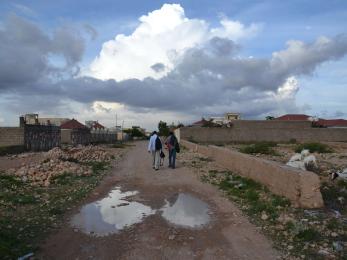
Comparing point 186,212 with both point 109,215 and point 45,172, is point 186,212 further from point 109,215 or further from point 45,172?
point 45,172

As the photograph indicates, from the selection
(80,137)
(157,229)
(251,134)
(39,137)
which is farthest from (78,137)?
(157,229)

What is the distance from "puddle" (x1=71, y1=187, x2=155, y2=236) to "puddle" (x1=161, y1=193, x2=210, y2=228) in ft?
1.68

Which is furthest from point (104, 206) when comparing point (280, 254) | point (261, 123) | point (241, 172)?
point (261, 123)

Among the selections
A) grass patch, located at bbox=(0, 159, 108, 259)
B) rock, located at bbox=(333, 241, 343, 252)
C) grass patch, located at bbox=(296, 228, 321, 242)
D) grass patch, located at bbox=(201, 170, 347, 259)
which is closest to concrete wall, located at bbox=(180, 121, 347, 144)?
grass patch, located at bbox=(0, 159, 108, 259)

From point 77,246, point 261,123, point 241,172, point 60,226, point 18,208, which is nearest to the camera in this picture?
point 77,246

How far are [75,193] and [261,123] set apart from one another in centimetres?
5499

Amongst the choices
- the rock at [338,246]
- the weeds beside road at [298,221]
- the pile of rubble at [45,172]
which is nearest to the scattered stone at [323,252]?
the weeds beside road at [298,221]

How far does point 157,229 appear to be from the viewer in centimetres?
846

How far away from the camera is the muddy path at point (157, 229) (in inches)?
271

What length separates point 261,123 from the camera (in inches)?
2589

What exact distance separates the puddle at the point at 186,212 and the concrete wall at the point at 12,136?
2414 centimetres

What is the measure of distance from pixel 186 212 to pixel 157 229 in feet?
6.43

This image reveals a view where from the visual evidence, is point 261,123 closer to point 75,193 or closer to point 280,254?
point 75,193

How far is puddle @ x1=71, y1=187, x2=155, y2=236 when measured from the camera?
859cm
